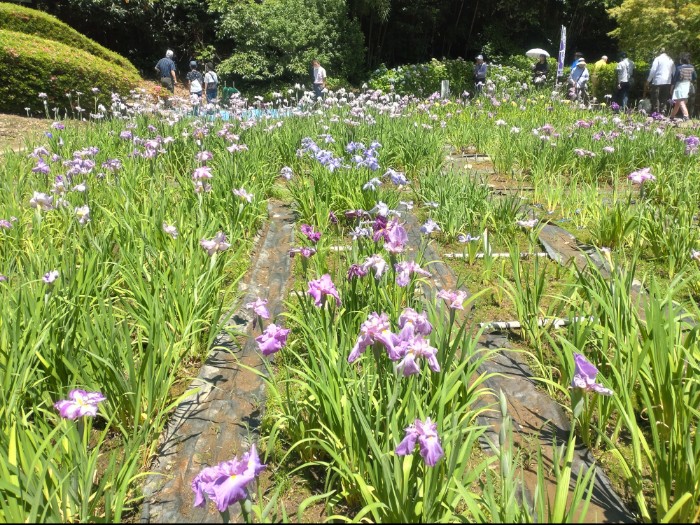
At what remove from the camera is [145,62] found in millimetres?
20875

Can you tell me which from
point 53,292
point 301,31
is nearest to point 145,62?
point 301,31

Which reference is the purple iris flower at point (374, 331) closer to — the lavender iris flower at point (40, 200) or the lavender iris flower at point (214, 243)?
the lavender iris flower at point (214, 243)

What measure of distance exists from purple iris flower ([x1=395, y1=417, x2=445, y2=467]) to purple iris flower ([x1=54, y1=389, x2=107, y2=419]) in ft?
2.77

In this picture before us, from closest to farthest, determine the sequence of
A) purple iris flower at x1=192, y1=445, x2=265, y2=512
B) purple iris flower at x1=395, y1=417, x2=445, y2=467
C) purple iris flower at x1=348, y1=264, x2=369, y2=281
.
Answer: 1. purple iris flower at x1=192, y1=445, x2=265, y2=512
2. purple iris flower at x1=395, y1=417, x2=445, y2=467
3. purple iris flower at x1=348, y1=264, x2=369, y2=281

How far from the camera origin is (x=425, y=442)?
1.24 m

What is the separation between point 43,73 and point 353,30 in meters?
11.7

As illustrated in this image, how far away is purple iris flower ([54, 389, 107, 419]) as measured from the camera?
145 centimetres

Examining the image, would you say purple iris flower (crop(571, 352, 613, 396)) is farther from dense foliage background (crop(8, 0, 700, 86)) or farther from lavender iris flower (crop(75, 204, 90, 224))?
dense foliage background (crop(8, 0, 700, 86))

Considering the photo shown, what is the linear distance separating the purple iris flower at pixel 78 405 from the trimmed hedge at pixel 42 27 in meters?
13.2

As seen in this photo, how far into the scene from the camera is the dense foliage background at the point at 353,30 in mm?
17312


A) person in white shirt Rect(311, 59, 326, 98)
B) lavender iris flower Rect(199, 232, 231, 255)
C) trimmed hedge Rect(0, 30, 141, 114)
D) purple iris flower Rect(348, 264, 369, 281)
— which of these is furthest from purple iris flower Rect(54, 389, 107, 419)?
person in white shirt Rect(311, 59, 326, 98)

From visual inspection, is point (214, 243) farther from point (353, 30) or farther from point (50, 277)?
point (353, 30)

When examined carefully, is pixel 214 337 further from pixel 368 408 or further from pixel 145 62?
pixel 145 62

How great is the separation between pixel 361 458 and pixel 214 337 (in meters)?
1.15
